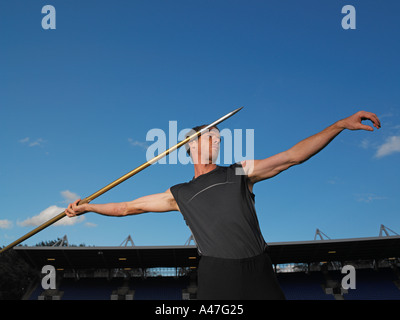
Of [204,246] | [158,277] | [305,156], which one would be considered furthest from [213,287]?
[158,277]

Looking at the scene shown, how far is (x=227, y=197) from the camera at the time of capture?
9.98 feet

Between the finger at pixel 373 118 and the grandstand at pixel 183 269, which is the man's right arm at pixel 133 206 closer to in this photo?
the finger at pixel 373 118

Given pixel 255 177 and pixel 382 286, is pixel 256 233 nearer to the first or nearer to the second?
pixel 255 177

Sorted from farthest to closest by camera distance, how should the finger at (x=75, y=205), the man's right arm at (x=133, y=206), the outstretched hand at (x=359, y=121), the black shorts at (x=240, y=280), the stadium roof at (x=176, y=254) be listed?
the stadium roof at (x=176, y=254) → the finger at (x=75, y=205) → the man's right arm at (x=133, y=206) → the outstretched hand at (x=359, y=121) → the black shorts at (x=240, y=280)

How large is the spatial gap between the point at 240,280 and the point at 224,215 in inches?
21.4

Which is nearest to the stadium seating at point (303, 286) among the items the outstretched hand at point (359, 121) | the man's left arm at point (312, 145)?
the man's left arm at point (312, 145)

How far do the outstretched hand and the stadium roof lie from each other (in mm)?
27436

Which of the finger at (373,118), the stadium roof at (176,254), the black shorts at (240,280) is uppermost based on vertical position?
the finger at (373,118)

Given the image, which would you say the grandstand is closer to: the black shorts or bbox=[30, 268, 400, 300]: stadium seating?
bbox=[30, 268, 400, 300]: stadium seating

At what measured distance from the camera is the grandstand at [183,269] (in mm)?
30188

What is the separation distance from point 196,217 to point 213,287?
0.63 metres

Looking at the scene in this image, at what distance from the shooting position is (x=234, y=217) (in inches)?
116

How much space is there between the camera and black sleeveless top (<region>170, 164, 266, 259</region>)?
9.57 feet

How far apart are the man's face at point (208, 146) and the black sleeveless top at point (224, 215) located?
16 centimetres
